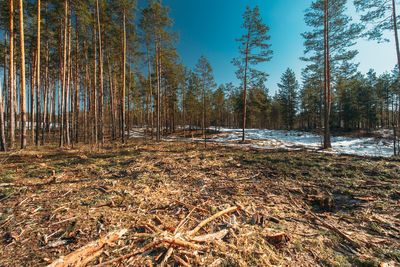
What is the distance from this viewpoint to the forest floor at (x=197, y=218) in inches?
69.3

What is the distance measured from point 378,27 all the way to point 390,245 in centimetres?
1419

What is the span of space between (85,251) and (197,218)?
1616 millimetres

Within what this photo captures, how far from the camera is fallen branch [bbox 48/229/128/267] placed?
153cm

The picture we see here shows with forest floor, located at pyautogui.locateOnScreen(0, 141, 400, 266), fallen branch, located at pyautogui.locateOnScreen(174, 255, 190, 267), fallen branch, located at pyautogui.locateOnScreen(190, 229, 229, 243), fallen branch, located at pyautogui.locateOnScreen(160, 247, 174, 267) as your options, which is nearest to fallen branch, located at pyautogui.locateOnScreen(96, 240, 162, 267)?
forest floor, located at pyautogui.locateOnScreen(0, 141, 400, 266)

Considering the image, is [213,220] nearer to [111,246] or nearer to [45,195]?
[111,246]

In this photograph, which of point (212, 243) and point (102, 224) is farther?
point (102, 224)

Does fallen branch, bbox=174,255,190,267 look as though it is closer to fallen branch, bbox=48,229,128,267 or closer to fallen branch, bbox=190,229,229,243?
fallen branch, bbox=190,229,229,243

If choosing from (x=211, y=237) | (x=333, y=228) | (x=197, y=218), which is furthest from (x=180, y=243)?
(x=333, y=228)

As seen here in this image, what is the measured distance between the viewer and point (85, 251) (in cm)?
169

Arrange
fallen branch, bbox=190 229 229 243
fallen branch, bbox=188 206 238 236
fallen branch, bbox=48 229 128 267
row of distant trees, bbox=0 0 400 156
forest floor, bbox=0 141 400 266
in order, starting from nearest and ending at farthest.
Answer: fallen branch, bbox=48 229 128 267 → forest floor, bbox=0 141 400 266 → fallen branch, bbox=190 229 229 243 → fallen branch, bbox=188 206 238 236 → row of distant trees, bbox=0 0 400 156

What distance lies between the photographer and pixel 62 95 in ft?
36.5

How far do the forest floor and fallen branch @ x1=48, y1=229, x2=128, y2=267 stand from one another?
0.04 ft

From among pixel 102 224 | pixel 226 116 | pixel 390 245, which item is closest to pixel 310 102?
pixel 226 116

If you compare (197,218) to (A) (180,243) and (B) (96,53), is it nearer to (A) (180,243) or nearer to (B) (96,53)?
(A) (180,243)
